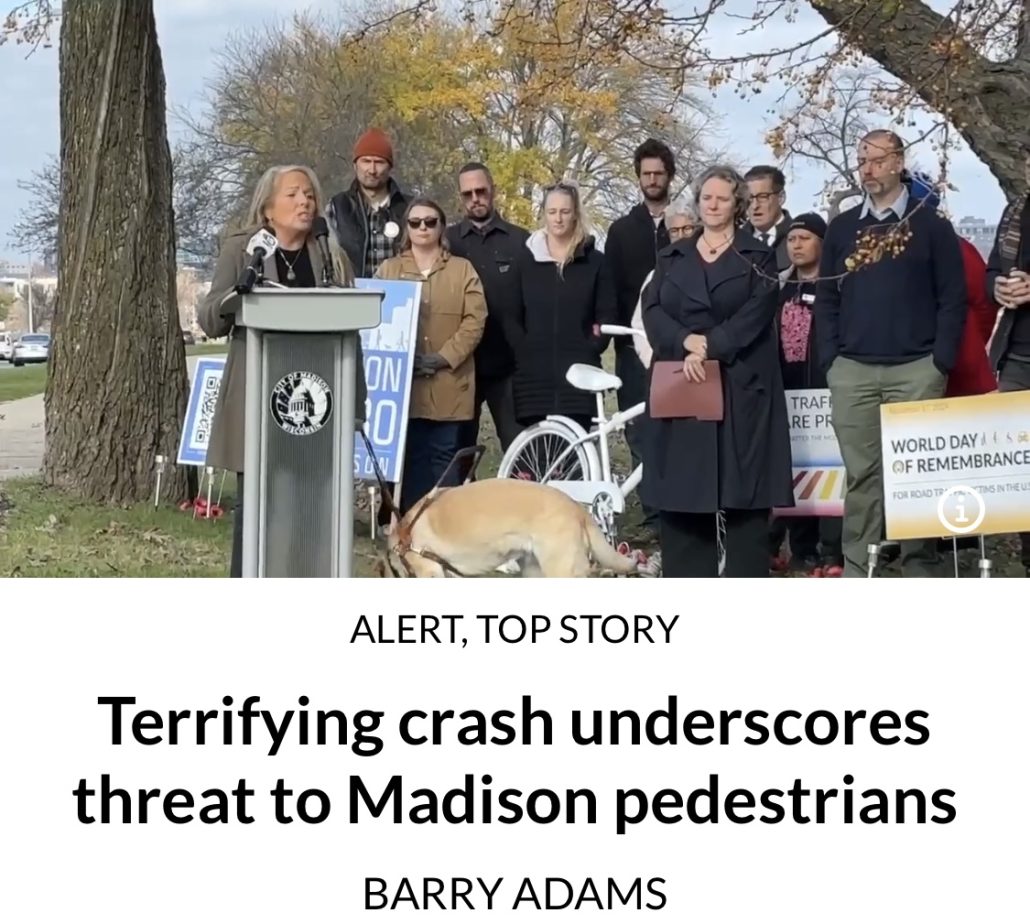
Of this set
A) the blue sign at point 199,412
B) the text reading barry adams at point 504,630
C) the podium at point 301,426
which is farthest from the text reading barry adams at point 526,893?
the blue sign at point 199,412

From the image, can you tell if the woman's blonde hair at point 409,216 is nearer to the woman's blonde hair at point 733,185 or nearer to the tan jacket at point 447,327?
the tan jacket at point 447,327

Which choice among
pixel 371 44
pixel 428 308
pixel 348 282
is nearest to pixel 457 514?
pixel 348 282

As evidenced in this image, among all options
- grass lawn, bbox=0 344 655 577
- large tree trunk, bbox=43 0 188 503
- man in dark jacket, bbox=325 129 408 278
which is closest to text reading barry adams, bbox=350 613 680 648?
grass lawn, bbox=0 344 655 577

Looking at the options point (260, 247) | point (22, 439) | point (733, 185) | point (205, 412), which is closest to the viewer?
point (260, 247)

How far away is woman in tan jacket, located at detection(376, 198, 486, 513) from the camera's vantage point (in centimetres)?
514

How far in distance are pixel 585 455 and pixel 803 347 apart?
0.83m

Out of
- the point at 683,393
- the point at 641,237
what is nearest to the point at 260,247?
the point at 683,393

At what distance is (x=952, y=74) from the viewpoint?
4.56 meters

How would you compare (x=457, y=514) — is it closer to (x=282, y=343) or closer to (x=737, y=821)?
(x=282, y=343)

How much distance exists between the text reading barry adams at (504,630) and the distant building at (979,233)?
104 inches

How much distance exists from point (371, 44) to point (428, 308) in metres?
1.00

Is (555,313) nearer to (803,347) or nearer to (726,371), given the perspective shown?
(803,347)

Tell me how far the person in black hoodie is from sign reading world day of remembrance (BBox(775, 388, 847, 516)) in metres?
0.12

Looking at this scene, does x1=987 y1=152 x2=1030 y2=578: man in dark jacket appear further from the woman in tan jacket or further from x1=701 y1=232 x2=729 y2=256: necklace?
the woman in tan jacket
